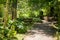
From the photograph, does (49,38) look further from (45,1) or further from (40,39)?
(45,1)

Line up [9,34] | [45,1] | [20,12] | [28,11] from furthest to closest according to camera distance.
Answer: [28,11] < [20,12] < [45,1] < [9,34]

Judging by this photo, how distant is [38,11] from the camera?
3078 centimetres

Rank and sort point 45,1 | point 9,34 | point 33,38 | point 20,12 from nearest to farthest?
point 9,34 → point 33,38 → point 45,1 → point 20,12

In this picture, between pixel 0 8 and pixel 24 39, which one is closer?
pixel 24 39

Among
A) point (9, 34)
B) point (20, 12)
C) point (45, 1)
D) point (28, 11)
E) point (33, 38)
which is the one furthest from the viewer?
point (28, 11)

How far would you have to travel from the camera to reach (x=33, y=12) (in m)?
30.0

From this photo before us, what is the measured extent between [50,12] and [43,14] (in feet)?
7.99

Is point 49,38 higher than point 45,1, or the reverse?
point 45,1

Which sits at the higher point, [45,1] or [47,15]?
[45,1]

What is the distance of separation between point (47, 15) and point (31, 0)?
653cm

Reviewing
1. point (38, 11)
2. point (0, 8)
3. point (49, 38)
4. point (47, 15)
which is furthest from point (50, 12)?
point (49, 38)

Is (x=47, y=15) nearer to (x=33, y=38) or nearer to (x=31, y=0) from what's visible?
(x=31, y=0)

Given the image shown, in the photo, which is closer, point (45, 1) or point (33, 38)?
point (33, 38)

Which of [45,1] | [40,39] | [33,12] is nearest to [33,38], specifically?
[40,39]
